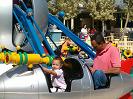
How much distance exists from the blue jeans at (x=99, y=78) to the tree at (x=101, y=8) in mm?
28705

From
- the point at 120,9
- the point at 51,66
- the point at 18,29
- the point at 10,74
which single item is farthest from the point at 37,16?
the point at 120,9

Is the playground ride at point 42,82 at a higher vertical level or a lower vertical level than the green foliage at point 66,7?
lower

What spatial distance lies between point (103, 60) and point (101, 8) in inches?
1159

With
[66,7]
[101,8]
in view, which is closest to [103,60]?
[66,7]

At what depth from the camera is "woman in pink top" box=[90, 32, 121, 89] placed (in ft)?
23.4

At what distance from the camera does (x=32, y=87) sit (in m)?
6.57

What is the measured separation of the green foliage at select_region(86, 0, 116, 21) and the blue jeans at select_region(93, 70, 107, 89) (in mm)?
28705

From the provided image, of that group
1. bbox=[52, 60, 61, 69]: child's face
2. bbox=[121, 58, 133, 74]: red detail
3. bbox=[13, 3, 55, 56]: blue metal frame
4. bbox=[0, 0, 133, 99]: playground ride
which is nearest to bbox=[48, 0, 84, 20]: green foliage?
bbox=[121, 58, 133, 74]: red detail

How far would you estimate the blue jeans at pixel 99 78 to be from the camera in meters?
7.15

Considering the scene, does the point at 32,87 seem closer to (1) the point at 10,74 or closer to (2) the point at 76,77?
(1) the point at 10,74

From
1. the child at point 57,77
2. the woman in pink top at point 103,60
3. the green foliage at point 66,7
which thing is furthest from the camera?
the green foliage at point 66,7

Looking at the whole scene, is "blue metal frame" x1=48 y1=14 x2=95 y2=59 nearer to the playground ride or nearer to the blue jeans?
the playground ride

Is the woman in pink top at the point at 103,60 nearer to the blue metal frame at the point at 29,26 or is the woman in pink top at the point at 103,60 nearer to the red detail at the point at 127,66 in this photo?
the blue metal frame at the point at 29,26

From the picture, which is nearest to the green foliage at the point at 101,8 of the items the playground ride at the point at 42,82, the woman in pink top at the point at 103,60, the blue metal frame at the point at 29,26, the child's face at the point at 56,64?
the blue metal frame at the point at 29,26
